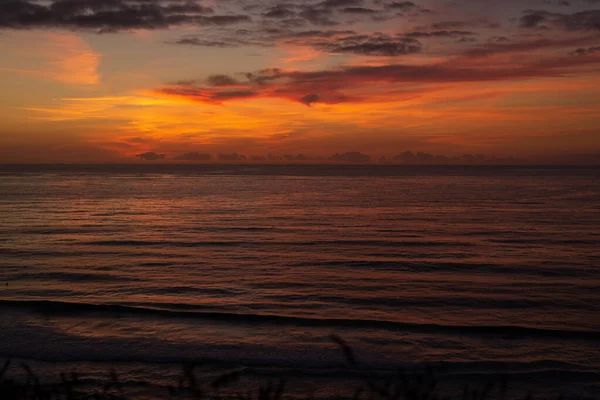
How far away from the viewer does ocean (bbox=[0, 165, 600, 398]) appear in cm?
1132

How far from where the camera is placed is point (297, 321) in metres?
14.4

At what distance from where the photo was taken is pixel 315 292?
58.4 feet

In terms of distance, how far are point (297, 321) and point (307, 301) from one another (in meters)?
2.23

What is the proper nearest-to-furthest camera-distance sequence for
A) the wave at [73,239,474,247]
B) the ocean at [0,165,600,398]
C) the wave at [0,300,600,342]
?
the ocean at [0,165,600,398], the wave at [0,300,600,342], the wave at [73,239,474,247]

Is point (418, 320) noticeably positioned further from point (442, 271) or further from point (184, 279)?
point (184, 279)

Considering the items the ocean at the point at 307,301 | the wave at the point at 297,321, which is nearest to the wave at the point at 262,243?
the ocean at the point at 307,301

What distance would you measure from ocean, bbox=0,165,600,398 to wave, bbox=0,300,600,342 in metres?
0.06

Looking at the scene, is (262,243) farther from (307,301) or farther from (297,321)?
(297,321)

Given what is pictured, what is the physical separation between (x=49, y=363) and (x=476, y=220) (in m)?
31.0

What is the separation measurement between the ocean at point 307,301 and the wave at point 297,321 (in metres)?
0.06

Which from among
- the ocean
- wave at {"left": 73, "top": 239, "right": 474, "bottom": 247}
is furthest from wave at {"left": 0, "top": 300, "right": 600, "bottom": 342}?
wave at {"left": 73, "top": 239, "right": 474, "bottom": 247}

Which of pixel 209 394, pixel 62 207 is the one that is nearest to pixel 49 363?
pixel 209 394

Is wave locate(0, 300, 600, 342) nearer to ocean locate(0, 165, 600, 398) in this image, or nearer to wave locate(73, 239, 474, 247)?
ocean locate(0, 165, 600, 398)

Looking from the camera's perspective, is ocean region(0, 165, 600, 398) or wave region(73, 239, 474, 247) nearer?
ocean region(0, 165, 600, 398)
